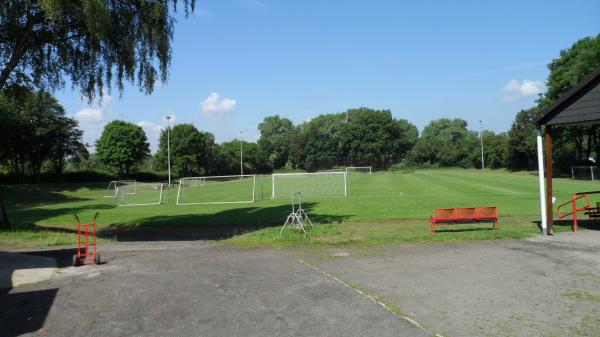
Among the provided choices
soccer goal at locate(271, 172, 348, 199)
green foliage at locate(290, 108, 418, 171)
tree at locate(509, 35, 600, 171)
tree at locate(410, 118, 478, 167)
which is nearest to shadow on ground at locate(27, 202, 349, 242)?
soccer goal at locate(271, 172, 348, 199)

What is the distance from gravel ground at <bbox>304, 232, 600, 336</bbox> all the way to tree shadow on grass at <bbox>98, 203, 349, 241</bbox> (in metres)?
7.09

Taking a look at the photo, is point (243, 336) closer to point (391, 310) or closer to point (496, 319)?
point (391, 310)

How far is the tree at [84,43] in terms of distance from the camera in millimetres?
14859

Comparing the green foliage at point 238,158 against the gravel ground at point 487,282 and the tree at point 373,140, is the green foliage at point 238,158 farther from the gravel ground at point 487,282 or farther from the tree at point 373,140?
the gravel ground at point 487,282

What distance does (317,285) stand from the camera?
27.4 feet

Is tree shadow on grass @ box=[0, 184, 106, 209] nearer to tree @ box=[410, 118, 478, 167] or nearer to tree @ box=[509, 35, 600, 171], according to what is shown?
tree @ box=[509, 35, 600, 171]

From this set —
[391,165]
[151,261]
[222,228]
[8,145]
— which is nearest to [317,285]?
[151,261]

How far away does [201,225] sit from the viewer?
2066 centimetres

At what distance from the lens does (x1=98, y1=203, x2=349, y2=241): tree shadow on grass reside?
17.4 m

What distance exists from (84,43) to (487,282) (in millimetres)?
15475

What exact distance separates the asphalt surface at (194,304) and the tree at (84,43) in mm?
8148

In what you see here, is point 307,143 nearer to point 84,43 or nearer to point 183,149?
point 183,149

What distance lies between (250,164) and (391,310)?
107 m

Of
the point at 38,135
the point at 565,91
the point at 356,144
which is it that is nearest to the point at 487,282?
the point at 565,91
